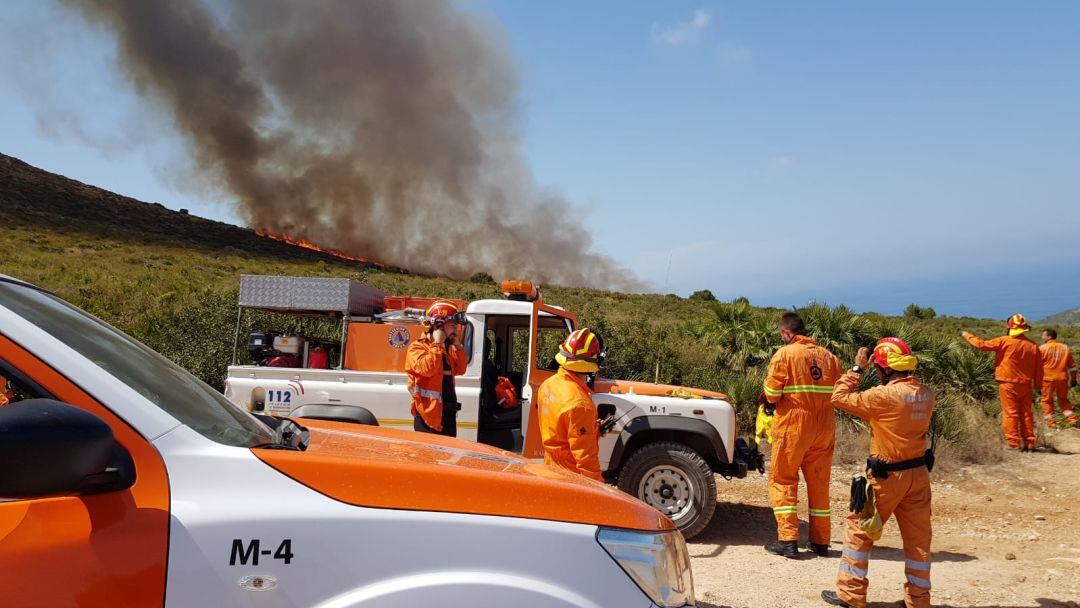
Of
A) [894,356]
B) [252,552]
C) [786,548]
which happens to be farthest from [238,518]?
[786,548]

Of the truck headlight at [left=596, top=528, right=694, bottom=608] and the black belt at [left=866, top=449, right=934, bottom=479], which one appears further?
the black belt at [left=866, top=449, right=934, bottom=479]

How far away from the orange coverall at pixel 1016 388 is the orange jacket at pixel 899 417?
746cm

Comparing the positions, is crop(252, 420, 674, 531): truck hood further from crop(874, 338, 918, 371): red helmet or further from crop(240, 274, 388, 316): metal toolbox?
crop(240, 274, 388, 316): metal toolbox

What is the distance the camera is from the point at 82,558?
1538mm

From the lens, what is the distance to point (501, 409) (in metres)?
6.96

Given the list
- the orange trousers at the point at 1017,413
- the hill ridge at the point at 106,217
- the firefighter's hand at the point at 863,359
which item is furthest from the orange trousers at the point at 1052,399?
the hill ridge at the point at 106,217

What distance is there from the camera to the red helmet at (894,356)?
16.6ft

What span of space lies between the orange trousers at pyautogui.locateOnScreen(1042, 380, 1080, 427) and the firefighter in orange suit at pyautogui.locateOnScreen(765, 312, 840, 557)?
8462 millimetres

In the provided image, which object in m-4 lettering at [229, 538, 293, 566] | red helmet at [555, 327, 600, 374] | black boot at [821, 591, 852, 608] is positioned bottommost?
black boot at [821, 591, 852, 608]

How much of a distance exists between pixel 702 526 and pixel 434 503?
522 cm

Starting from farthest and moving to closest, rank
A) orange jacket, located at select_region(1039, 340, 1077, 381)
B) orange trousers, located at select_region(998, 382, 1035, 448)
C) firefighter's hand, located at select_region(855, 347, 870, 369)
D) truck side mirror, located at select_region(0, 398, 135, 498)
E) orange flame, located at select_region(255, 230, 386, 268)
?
orange flame, located at select_region(255, 230, 386, 268) < orange jacket, located at select_region(1039, 340, 1077, 381) < orange trousers, located at select_region(998, 382, 1035, 448) < firefighter's hand, located at select_region(855, 347, 870, 369) < truck side mirror, located at select_region(0, 398, 135, 498)

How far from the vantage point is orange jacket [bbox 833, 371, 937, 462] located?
16.0ft

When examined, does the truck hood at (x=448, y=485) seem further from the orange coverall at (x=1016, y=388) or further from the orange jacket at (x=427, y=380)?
the orange coverall at (x=1016, y=388)

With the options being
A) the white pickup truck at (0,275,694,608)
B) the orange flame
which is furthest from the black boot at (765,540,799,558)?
the orange flame
